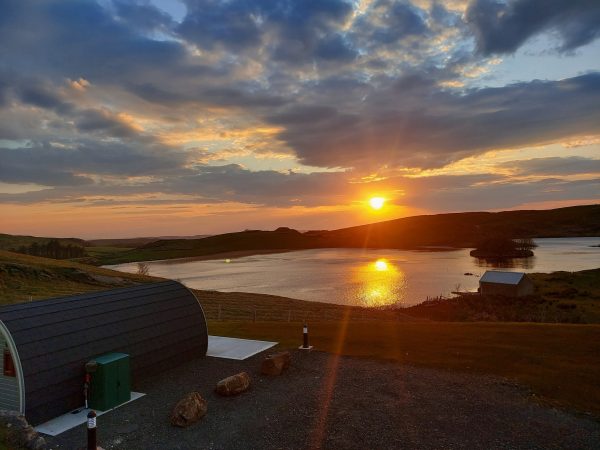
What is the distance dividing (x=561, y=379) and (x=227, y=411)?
40.6 feet

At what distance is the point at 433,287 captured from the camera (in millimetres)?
78000

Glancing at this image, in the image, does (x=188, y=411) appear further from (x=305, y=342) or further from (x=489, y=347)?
(x=489, y=347)

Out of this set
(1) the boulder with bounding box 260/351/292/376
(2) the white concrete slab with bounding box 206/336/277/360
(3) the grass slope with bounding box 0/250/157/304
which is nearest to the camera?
(1) the boulder with bounding box 260/351/292/376

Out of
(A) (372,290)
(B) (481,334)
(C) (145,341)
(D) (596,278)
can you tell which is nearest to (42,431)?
(C) (145,341)

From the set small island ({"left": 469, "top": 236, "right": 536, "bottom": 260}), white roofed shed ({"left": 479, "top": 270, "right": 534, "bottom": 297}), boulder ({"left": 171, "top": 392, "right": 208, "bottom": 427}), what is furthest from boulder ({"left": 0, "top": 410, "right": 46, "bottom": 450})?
small island ({"left": 469, "top": 236, "right": 536, "bottom": 260})

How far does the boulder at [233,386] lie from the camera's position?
14.2 metres

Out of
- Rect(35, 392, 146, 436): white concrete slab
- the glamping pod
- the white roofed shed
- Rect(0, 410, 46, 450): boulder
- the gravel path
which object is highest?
the glamping pod

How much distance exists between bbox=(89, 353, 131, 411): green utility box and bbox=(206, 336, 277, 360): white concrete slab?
19.1 ft

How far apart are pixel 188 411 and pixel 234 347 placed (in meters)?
8.75

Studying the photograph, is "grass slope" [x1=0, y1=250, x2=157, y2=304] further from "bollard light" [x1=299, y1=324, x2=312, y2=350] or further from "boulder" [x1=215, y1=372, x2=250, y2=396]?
"boulder" [x1=215, y1=372, x2=250, y2=396]

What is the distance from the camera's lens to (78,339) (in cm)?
1364

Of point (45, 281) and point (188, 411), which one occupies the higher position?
point (45, 281)

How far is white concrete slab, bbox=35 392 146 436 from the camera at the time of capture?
1180 cm

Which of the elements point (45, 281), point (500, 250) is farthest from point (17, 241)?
point (500, 250)
